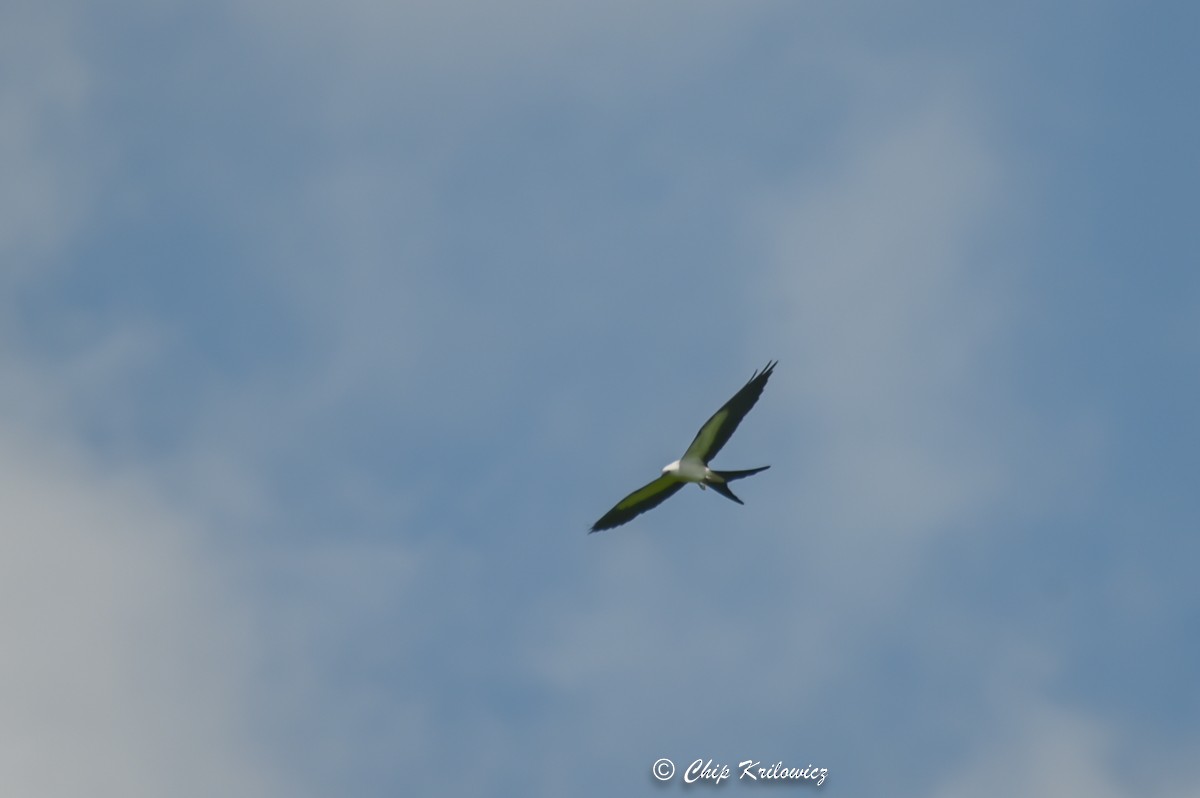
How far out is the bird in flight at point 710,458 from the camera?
27.7m

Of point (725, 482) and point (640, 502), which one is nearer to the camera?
point (725, 482)

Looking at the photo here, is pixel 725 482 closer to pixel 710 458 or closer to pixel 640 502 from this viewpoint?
pixel 710 458

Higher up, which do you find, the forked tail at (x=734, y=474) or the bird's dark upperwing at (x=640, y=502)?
the bird's dark upperwing at (x=640, y=502)

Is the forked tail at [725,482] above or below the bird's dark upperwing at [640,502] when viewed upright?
below

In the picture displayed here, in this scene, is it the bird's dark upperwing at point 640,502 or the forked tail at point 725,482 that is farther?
the bird's dark upperwing at point 640,502

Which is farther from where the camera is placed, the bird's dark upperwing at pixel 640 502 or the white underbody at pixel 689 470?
the bird's dark upperwing at pixel 640 502

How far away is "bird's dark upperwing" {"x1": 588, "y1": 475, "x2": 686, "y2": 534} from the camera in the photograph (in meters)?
29.5

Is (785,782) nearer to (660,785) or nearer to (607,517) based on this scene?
(660,785)

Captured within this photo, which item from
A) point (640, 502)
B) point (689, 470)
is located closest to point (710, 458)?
point (689, 470)

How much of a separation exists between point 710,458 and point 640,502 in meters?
2.22

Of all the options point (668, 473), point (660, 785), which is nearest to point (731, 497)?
point (668, 473)

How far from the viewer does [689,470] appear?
28531 mm

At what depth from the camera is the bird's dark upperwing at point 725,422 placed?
90.7 ft

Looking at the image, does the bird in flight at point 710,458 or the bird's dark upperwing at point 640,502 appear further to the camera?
the bird's dark upperwing at point 640,502
